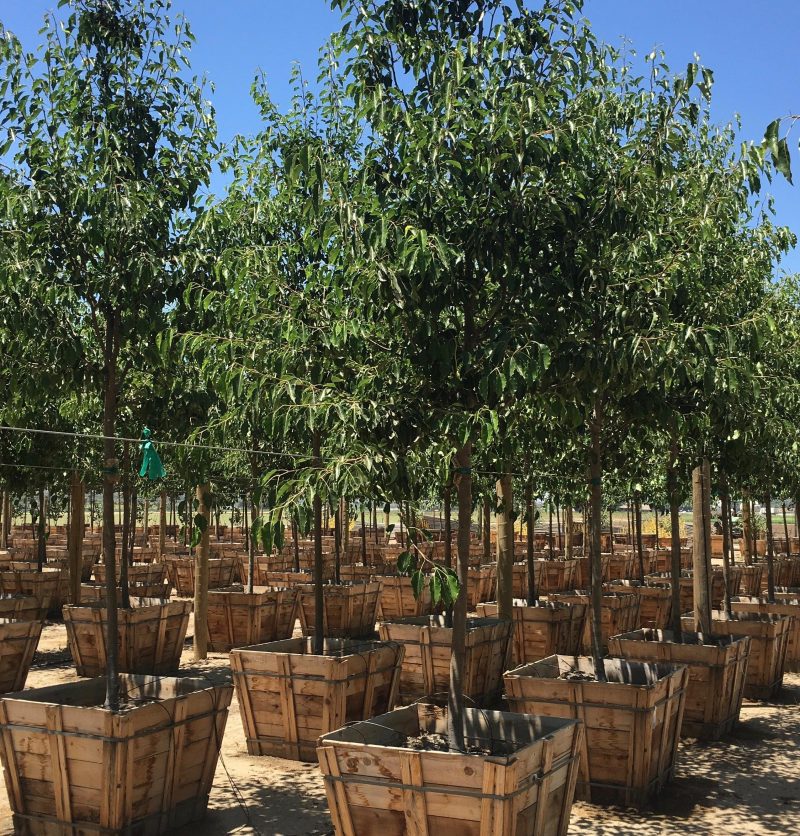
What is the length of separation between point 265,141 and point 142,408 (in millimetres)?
2958

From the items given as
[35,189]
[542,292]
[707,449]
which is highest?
[35,189]

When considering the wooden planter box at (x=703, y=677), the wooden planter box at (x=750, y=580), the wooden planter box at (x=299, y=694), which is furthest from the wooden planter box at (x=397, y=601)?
the wooden planter box at (x=750, y=580)

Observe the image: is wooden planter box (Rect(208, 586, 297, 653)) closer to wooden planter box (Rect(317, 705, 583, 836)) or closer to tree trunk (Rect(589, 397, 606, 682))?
tree trunk (Rect(589, 397, 606, 682))

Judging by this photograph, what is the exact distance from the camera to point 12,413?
9.84 meters

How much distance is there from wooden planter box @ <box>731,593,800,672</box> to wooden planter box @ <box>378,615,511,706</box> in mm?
4328

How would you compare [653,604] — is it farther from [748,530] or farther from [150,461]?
[748,530]

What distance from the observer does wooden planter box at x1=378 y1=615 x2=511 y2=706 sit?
1095 cm

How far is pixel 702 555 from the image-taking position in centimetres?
1148

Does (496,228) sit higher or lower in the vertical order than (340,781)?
higher

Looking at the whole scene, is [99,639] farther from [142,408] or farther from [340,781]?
[340,781]

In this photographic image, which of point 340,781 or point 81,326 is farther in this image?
point 81,326

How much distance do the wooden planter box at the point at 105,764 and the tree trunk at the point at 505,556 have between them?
19.2 feet

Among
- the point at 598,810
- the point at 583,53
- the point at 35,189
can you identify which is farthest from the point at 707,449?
Result: the point at 35,189

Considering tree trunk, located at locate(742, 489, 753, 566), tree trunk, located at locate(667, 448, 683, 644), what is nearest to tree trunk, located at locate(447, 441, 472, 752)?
tree trunk, located at locate(667, 448, 683, 644)
